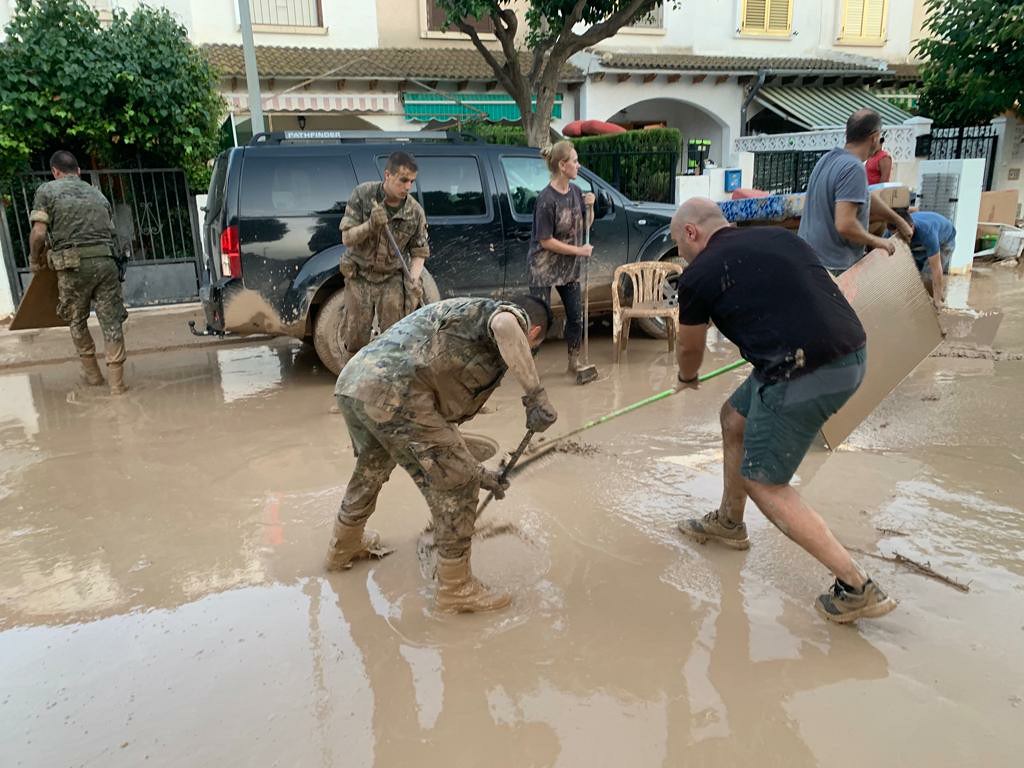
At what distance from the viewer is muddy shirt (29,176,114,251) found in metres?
6.33

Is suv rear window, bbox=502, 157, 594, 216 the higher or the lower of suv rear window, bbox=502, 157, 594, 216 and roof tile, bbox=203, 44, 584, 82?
the lower

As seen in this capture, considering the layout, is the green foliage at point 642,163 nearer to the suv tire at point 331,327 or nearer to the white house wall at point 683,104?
the white house wall at point 683,104

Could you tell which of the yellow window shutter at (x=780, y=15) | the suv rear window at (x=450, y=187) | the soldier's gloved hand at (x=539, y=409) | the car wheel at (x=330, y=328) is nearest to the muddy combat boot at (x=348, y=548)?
the soldier's gloved hand at (x=539, y=409)

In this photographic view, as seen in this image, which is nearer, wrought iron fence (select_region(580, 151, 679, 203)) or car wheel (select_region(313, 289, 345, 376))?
car wheel (select_region(313, 289, 345, 376))

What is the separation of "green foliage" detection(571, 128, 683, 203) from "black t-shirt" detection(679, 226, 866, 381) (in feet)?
31.4

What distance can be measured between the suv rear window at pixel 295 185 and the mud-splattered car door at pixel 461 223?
28.1 inches

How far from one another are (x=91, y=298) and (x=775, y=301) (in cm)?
610

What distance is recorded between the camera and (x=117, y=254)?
6.74 metres

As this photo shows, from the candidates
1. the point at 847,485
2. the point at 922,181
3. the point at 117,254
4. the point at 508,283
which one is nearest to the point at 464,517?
the point at 847,485

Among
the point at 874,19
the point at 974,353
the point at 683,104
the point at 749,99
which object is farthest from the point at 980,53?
the point at 974,353

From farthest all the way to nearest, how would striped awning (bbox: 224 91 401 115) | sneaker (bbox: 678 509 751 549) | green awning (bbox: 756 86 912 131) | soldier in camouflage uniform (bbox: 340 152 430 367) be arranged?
green awning (bbox: 756 86 912 131), striped awning (bbox: 224 91 401 115), soldier in camouflage uniform (bbox: 340 152 430 367), sneaker (bbox: 678 509 751 549)

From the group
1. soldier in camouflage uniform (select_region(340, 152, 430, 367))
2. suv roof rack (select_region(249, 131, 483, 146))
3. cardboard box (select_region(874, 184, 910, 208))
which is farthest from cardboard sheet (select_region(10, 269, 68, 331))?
cardboard box (select_region(874, 184, 910, 208))

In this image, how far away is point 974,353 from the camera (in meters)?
6.86

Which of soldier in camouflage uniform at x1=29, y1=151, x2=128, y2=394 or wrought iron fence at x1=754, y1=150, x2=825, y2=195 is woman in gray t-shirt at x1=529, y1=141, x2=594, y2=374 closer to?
soldier in camouflage uniform at x1=29, y1=151, x2=128, y2=394
